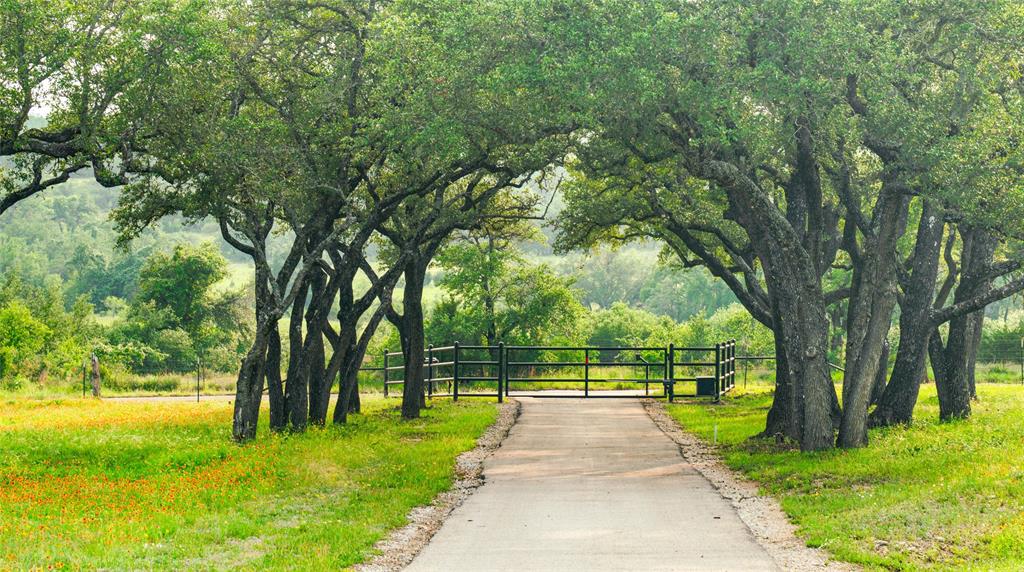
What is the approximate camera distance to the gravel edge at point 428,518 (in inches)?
380

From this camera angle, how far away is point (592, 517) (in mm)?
11891

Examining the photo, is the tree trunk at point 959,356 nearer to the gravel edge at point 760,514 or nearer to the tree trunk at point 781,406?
the tree trunk at point 781,406

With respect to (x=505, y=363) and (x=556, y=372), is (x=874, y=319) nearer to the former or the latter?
(x=505, y=363)

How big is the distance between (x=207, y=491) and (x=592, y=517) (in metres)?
4.64

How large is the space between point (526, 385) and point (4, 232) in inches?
5216

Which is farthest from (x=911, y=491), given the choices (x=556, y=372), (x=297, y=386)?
(x=556, y=372)

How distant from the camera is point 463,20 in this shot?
16.5 meters

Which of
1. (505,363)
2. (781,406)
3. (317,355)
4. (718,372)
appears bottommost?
Result: (781,406)

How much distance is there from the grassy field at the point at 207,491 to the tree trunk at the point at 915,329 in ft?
26.1

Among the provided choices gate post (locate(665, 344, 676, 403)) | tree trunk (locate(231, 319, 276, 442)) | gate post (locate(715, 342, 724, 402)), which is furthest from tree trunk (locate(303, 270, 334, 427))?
gate post (locate(715, 342, 724, 402))

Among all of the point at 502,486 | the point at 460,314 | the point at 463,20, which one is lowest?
the point at 502,486

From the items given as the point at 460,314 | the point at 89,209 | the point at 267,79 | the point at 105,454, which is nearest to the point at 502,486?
the point at 105,454

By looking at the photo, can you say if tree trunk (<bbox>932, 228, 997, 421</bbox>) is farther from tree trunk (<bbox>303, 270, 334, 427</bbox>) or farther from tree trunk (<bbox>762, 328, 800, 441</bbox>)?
tree trunk (<bbox>303, 270, 334, 427</bbox>)

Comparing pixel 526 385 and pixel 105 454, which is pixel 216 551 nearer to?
pixel 105 454
